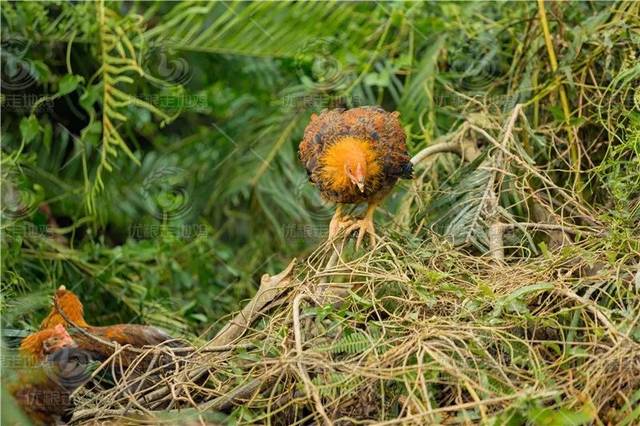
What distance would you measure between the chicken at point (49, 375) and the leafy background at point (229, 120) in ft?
1.34

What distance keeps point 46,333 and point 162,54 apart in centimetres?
240

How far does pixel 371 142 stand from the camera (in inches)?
174

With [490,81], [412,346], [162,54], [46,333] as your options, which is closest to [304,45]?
[162,54]

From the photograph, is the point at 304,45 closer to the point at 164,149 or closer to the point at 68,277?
the point at 164,149

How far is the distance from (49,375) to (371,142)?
164 centimetres

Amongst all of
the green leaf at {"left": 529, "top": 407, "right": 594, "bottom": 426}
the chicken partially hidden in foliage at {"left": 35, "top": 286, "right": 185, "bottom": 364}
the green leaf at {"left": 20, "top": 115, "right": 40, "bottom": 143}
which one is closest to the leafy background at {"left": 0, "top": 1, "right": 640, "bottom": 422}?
the green leaf at {"left": 20, "top": 115, "right": 40, "bottom": 143}

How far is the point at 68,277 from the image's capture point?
17.6 feet

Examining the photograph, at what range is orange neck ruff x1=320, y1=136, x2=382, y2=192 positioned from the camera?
434 centimetres
